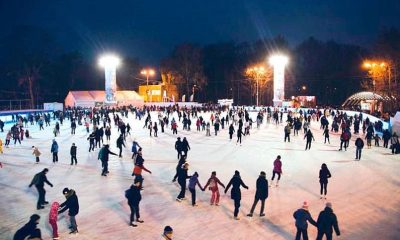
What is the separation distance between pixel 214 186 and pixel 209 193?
1.49m

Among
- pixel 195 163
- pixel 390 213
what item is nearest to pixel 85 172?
pixel 195 163

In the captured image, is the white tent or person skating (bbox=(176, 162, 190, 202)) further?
the white tent

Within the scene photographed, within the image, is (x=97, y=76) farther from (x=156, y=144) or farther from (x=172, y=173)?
(x=172, y=173)

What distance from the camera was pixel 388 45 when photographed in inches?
Result: 1881

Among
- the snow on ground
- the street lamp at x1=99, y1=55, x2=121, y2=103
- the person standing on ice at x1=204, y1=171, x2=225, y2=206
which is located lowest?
the snow on ground

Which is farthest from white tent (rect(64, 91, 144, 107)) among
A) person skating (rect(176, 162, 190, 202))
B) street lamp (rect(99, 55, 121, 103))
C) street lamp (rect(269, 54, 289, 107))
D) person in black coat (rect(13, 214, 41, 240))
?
person in black coat (rect(13, 214, 41, 240))

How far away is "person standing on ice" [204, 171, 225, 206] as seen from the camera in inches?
442

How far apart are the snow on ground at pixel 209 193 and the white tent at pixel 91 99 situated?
37.0m

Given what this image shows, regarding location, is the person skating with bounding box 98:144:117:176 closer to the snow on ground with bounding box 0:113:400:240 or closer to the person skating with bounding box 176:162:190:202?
the snow on ground with bounding box 0:113:400:240

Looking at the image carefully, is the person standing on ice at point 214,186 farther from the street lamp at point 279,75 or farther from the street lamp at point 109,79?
the street lamp at point 109,79

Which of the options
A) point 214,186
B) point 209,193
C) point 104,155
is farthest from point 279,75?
point 214,186

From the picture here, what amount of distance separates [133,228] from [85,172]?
6883 mm

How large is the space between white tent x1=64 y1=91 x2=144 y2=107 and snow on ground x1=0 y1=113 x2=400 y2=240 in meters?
Result: 37.0

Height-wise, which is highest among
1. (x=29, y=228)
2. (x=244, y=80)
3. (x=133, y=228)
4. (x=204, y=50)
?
(x=204, y=50)
